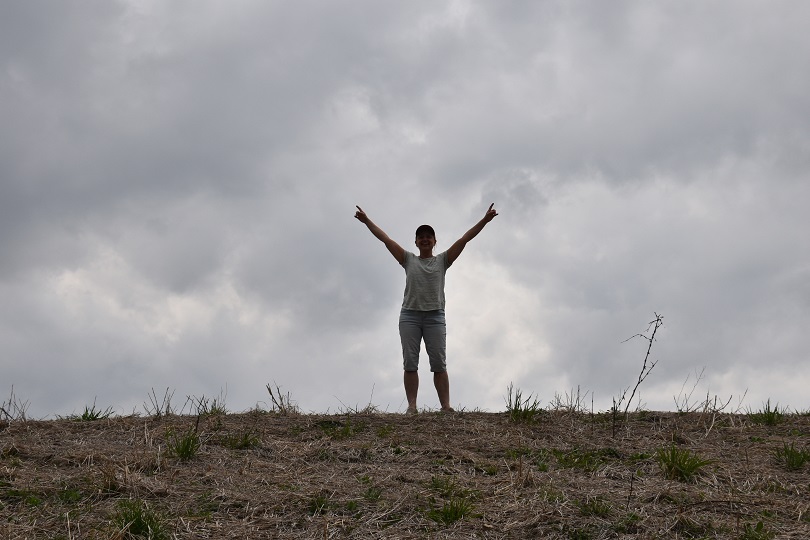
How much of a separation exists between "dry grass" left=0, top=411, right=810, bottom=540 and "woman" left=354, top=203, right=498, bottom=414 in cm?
87

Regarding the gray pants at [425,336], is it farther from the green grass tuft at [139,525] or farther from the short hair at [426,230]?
the green grass tuft at [139,525]

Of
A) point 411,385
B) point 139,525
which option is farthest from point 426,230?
point 139,525

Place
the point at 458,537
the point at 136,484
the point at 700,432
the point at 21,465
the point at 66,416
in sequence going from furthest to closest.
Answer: the point at 66,416
the point at 700,432
the point at 21,465
the point at 136,484
the point at 458,537

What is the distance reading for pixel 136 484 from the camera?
6.75m

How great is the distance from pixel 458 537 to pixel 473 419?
11.5 ft

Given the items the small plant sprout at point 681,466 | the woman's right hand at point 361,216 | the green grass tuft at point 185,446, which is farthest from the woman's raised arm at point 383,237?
the small plant sprout at point 681,466

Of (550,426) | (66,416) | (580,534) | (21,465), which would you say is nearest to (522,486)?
(580,534)

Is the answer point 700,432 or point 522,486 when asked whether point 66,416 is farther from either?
point 700,432

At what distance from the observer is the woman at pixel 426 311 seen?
10.2 metres

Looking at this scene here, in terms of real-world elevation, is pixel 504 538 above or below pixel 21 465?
below

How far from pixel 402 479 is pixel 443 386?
3.20 metres

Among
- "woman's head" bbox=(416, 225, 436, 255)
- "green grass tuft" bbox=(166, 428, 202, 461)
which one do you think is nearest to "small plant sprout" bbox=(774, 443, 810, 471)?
"woman's head" bbox=(416, 225, 436, 255)

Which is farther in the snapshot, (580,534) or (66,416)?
(66,416)

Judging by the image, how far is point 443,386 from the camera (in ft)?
33.7
